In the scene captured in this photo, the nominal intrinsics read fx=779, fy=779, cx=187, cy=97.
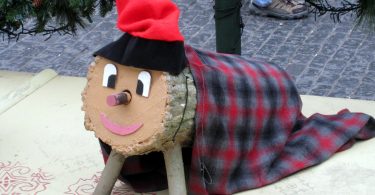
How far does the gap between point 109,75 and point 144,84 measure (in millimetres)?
130

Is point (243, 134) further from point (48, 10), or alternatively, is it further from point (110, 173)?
point (48, 10)

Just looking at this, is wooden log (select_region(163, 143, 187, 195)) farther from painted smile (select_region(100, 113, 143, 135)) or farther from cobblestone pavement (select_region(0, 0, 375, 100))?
cobblestone pavement (select_region(0, 0, 375, 100))

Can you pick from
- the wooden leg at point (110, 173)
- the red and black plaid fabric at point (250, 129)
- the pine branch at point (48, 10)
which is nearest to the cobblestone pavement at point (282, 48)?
the pine branch at point (48, 10)

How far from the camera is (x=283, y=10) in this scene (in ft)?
18.0

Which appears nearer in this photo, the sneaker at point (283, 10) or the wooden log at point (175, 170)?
the wooden log at point (175, 170)

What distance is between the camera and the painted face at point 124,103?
222 centimetres

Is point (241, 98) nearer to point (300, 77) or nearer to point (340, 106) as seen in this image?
point (340, 106)

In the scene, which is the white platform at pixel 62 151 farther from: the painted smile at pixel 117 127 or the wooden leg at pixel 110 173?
the painted smile at pixel 117 127

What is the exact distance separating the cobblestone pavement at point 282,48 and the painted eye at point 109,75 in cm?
216

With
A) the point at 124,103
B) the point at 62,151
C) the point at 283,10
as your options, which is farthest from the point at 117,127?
the point at 283,10

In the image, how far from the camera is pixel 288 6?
546cm

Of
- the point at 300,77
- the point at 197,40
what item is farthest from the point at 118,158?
the point at 197,40

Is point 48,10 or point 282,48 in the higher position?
point 48,10

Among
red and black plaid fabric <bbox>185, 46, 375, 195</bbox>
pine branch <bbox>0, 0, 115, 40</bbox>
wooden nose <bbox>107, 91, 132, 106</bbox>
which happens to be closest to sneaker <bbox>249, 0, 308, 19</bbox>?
pine branch <bbox>0, 0, 115, 40</bbox>
